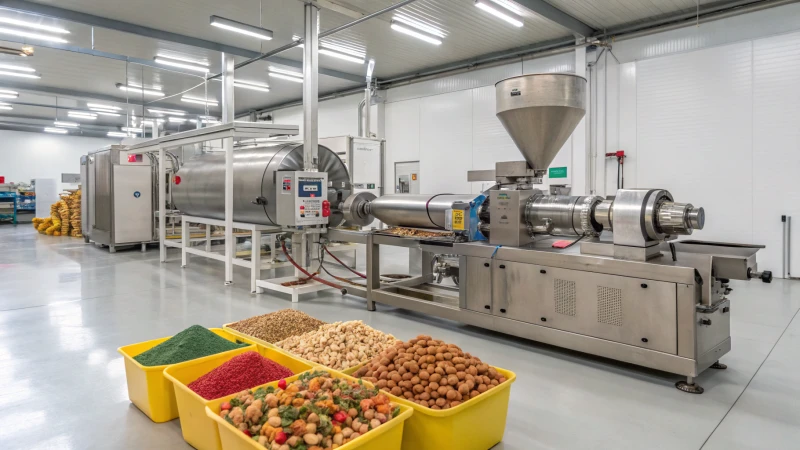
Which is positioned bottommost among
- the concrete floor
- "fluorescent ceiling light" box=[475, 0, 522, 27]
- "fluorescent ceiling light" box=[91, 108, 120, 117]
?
the concrete floor

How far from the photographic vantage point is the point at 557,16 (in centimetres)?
683

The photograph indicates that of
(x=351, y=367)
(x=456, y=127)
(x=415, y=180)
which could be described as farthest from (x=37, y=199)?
(x=351, y=367)

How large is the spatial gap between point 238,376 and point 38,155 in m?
21.2

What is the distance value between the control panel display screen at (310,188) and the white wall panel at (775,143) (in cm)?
560

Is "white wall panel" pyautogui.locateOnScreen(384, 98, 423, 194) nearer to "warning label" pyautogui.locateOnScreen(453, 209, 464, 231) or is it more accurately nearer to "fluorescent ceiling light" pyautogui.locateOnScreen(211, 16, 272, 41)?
"fluorescent ceiling light" pyautogui.locateOnScreen(211, 16, 272, 41)

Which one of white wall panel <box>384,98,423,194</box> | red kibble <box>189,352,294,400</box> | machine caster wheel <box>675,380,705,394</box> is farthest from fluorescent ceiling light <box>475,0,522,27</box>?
red kibble <box>189,352,294,400</box>

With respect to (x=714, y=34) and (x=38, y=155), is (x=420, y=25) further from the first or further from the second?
(x=38, y=155)

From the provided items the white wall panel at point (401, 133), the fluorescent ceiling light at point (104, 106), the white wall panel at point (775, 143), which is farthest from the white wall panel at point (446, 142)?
the fluorescent ceiling light at point (104, 106)

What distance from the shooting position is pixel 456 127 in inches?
380

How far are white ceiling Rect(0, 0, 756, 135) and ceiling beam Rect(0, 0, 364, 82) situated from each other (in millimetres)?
98

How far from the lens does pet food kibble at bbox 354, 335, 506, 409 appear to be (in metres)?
1.92

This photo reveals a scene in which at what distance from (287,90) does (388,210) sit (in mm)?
9184

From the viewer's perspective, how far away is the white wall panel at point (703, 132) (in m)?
6.26

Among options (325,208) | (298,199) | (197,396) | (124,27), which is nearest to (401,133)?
(124,27)
